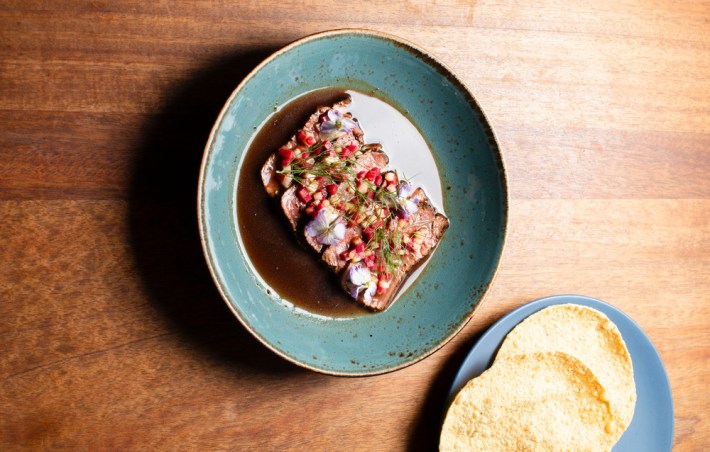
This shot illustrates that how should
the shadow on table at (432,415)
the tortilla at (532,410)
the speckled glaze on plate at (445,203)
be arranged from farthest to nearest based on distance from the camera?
the shadow on table at (432,415), the tortilla at (532,410), the speckled glaze on plate at (445,203)

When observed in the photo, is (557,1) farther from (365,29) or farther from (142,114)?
(142,114)

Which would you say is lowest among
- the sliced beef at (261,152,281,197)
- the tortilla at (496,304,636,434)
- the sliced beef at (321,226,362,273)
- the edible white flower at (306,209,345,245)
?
the tortilla at (496,304,636,434)

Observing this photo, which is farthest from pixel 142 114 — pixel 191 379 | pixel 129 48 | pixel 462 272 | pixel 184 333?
pixel 462 272

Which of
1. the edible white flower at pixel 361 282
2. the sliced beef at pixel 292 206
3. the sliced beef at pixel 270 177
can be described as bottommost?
the edible white flower at pixel 361 282

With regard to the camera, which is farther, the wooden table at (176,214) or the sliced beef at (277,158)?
the sliced beef at (277,158)

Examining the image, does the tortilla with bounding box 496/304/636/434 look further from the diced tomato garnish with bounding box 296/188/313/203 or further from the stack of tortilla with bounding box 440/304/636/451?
the diced tomato garnish with bounding box 296/188/313/203

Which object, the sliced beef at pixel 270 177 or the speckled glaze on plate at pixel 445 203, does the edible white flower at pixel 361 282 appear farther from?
the sliced beef at pixel 270 177

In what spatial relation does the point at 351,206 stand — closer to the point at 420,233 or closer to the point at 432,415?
the point at 420,233

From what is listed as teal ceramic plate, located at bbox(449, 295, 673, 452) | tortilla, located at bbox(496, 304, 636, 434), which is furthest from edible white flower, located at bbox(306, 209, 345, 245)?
teal ceramic plate, located at bbox(449, 295, 673, 452)

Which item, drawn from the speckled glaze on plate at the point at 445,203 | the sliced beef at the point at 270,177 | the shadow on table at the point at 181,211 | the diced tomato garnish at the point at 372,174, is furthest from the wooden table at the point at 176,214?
the diced tomato garnish at the point at 372,174
